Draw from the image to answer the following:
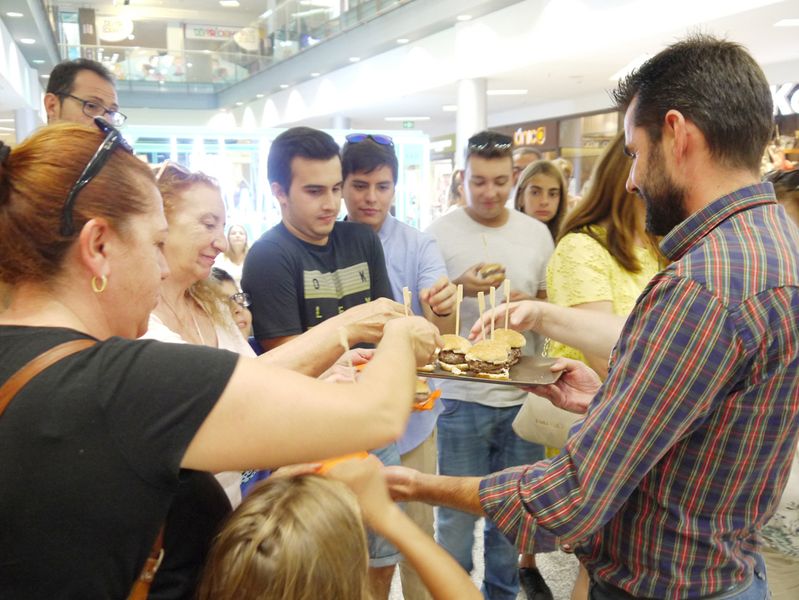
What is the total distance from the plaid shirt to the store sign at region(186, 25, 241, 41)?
1822cm

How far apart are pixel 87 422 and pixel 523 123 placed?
14267mm

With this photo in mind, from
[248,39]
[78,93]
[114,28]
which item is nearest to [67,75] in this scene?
[78,93]

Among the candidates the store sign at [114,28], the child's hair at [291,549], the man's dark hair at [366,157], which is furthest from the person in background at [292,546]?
the store sign at [114,28]

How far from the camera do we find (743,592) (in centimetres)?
123

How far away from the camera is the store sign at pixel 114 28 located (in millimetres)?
16828

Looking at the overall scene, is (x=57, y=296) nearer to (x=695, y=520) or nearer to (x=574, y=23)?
(x=695, y=520)

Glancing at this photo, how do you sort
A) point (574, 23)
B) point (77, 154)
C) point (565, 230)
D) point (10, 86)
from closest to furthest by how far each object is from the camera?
point (77, 154)
point (565, 230)
point (574, 23)
point (10, 86)

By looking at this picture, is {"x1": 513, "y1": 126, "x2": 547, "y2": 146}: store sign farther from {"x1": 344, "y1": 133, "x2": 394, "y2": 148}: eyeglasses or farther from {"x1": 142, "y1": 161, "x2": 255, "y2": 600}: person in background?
{"x1": 142, "y1": 161, "x2": 255, "y2": 600}: person in background

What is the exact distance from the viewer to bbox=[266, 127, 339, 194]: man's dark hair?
2.37m

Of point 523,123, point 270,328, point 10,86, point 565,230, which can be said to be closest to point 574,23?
point 523,123

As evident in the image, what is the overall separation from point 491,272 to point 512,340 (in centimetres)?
55

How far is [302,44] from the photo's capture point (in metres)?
15.0

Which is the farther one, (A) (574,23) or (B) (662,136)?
(A) (574,23)

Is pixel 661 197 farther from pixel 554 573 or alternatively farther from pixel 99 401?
pixel 554 573
